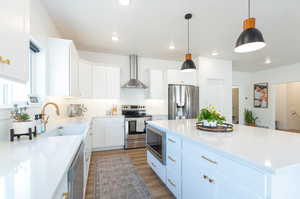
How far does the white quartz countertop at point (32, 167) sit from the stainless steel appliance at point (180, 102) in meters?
3.23

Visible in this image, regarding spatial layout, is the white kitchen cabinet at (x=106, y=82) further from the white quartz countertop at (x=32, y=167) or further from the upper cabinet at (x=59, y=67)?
the white quartz countertop at (x=32, y=167)

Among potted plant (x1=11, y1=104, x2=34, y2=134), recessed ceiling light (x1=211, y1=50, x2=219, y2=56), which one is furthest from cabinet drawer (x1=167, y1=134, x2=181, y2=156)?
recessed ceiling light (x1=211, y1=50, x2=219, y2=56)

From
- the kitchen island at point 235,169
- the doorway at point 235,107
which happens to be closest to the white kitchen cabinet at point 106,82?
the kitchen island at point 235,169

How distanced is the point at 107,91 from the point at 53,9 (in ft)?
6.97

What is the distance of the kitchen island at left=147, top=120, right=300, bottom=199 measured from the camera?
0.79 m

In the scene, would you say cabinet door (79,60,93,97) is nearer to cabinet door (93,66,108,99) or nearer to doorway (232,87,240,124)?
cabinet door (93,66,108,99)

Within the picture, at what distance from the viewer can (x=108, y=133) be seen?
355 centimetres

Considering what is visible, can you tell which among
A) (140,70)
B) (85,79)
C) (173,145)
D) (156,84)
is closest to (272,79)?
(156,84)

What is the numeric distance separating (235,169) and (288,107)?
822 cm

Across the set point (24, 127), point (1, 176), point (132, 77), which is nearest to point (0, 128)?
point (24, 127)

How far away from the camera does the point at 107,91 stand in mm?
3830

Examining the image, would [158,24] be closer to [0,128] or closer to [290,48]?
[0,128]

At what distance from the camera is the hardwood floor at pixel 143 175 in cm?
188

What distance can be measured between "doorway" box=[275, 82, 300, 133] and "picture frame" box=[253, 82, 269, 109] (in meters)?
0.69
